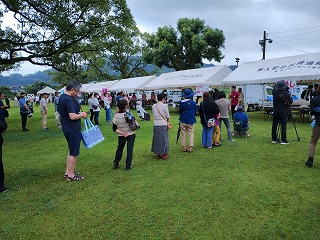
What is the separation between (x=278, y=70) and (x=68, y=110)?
37.6ft

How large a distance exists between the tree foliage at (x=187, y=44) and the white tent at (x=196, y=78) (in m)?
9.74

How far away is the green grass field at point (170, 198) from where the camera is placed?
3.14 m

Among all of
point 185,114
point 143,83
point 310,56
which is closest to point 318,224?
point 185,114

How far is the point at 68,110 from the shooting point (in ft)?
14.9

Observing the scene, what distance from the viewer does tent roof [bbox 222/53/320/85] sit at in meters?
11.5

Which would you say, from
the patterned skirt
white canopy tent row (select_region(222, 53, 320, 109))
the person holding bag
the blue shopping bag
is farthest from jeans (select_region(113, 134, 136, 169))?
white canopy tent row (select_region(222, 53, 320, 109))

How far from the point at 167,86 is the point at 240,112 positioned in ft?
36.1

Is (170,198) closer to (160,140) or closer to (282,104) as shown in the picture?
(160,140)

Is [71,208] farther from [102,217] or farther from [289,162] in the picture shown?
[289,162]

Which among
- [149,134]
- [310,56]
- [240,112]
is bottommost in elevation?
[149,134]

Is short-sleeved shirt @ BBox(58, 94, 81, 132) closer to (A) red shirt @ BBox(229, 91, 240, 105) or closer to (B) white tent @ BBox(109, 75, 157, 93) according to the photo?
(A) red shirt @ BBox(229, 91, 240, 105)

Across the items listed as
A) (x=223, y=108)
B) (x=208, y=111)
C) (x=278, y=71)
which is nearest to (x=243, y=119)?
(x=223, y=108)

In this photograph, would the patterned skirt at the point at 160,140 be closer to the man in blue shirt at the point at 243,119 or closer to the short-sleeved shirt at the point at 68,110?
the short-sleeved shirt at the point at 68,110

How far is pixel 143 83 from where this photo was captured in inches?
955
